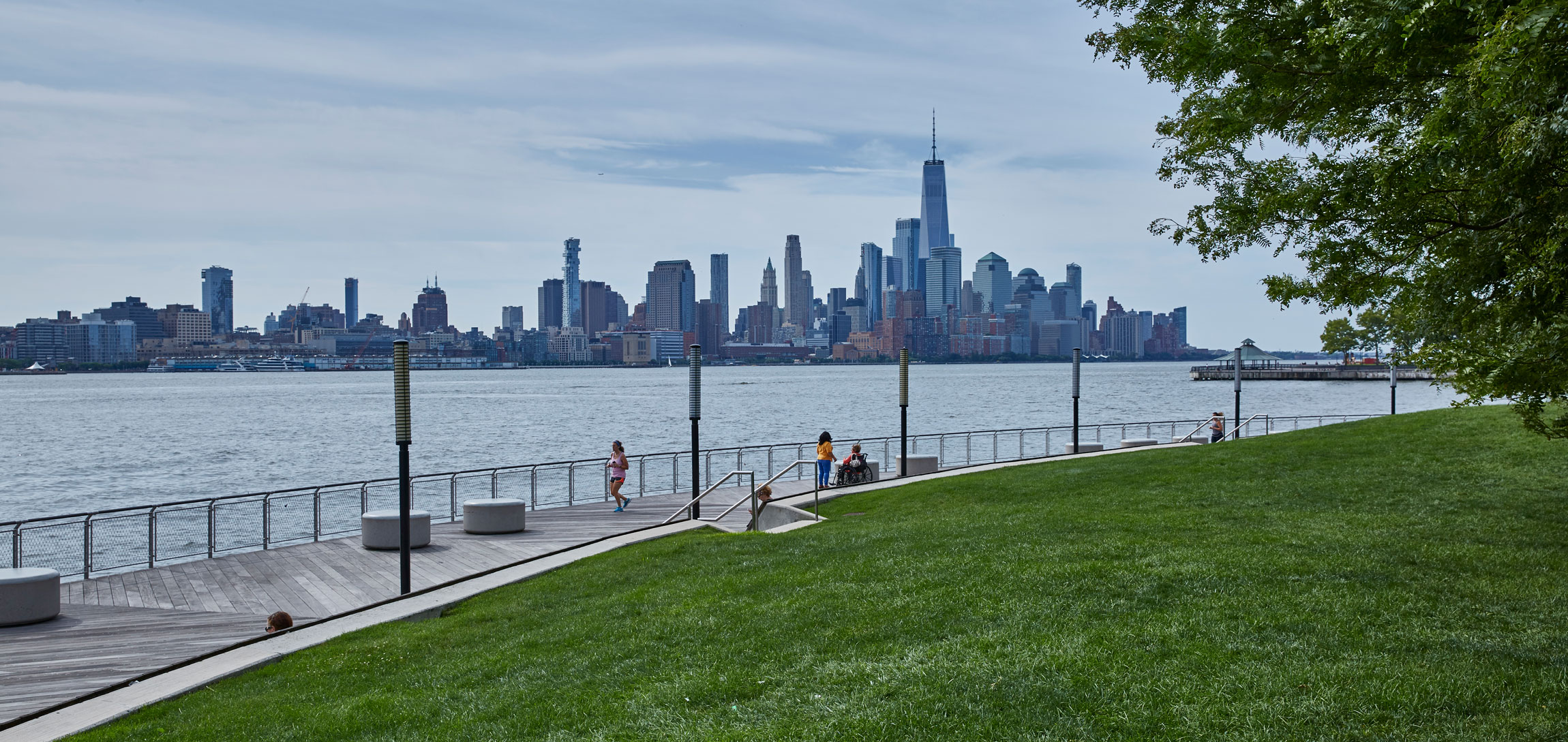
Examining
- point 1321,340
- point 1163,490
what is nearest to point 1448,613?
point 1163,490

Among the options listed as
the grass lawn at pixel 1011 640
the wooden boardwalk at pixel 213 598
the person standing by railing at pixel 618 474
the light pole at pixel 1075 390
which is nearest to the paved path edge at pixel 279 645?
the grass lawn at pixel 1011 640

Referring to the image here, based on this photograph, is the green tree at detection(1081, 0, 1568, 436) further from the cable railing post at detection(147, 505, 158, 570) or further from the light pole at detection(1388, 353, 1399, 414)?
the cable railing post at detection(147, 505, 158, 570)

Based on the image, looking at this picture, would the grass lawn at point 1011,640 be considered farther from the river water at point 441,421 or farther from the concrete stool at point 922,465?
the river water at point 441,421

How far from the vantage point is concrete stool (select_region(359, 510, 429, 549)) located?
17219 mm

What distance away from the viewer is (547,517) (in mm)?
20922

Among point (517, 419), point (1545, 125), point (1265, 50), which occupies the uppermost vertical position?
point (1265, 50)

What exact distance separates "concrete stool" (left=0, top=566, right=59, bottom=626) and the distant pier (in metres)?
160

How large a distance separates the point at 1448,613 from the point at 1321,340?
11886cm

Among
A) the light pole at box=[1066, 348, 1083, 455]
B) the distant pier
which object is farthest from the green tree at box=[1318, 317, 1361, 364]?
the light pole at box=[1066, 348, 1083, 455]

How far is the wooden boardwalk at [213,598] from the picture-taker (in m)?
10.3

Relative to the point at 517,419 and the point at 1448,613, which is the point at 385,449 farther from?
the point at 1448,613

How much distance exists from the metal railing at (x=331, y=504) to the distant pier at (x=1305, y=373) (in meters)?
109

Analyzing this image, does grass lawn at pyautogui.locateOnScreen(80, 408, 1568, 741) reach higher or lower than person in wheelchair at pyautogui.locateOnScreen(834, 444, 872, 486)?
higher

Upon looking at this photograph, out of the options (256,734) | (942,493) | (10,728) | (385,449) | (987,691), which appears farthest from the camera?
(385,449)
